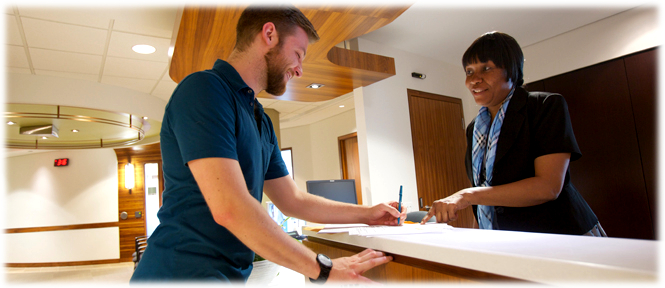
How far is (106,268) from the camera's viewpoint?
8.02 m

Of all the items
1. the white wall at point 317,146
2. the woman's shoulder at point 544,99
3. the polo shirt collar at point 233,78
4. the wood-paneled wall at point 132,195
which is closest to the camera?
the polo shirt collar at point 233,78

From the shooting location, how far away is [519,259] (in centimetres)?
56

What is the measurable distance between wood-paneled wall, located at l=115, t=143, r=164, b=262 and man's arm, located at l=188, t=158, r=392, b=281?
8.65 m

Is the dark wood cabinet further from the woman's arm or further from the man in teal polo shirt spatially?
the man in teal polo shirt

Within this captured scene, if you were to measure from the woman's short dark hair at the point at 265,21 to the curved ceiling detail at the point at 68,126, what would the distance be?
408 centimetres

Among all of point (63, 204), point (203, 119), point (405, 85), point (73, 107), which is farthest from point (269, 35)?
point (63, 204)

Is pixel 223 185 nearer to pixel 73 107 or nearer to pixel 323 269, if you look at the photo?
pixel 323 269

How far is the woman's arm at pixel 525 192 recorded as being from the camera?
120 centimetres

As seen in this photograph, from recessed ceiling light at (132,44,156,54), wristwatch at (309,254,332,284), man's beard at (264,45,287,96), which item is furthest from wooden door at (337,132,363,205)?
wristwatch at (309,254,332,284)

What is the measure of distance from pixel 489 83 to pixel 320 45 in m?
1.82

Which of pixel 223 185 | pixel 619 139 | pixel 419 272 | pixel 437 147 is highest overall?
pixel 437 147

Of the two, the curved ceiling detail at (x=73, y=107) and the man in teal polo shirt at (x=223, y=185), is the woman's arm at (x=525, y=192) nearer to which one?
the man in teal polo shirt at (x=223, y=185)

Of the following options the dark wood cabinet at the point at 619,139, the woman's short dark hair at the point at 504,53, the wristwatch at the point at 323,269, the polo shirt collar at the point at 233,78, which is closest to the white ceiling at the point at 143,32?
the dark wood cabinet at the point at 619,139

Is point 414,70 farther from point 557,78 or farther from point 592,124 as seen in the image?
point 592,124
